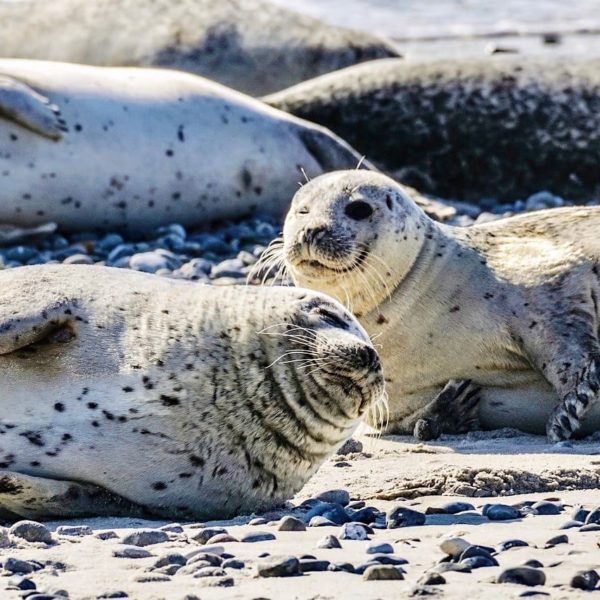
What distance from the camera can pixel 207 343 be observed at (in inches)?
179

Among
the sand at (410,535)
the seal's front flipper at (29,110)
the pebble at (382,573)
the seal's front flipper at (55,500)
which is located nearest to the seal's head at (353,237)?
the sand at (410,535)

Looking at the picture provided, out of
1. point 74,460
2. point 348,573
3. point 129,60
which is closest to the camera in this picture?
point 348,573

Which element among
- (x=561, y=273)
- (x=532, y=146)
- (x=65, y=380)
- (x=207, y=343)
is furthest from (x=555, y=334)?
(x=532, y=146)

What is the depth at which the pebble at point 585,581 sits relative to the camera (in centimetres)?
327

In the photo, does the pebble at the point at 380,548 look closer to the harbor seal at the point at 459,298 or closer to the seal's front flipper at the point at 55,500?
the seal's front flipper at the point at 55,500

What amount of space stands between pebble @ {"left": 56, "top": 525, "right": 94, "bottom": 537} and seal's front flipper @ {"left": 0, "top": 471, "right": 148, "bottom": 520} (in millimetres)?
139

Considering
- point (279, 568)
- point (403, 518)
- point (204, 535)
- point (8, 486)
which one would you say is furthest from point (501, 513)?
point (8, 486)

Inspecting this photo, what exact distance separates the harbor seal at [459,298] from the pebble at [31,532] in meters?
2.14

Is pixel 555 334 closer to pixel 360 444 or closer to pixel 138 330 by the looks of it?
pixel 360 444

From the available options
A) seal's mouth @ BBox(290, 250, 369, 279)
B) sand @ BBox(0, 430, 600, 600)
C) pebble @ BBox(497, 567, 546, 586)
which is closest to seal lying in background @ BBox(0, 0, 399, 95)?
seal's mouth @ BBox(290, 250, 369, 279)

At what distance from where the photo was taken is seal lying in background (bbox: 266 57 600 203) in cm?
1023

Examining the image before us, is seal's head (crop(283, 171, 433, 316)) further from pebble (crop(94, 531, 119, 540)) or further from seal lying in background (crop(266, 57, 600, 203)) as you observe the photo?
seal lying in background (crop(266, 57, 600, 203))

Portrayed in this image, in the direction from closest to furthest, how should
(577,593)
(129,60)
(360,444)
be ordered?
(577,593)
(360,444)
(129,60)

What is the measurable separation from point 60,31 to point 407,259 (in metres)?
8.05
